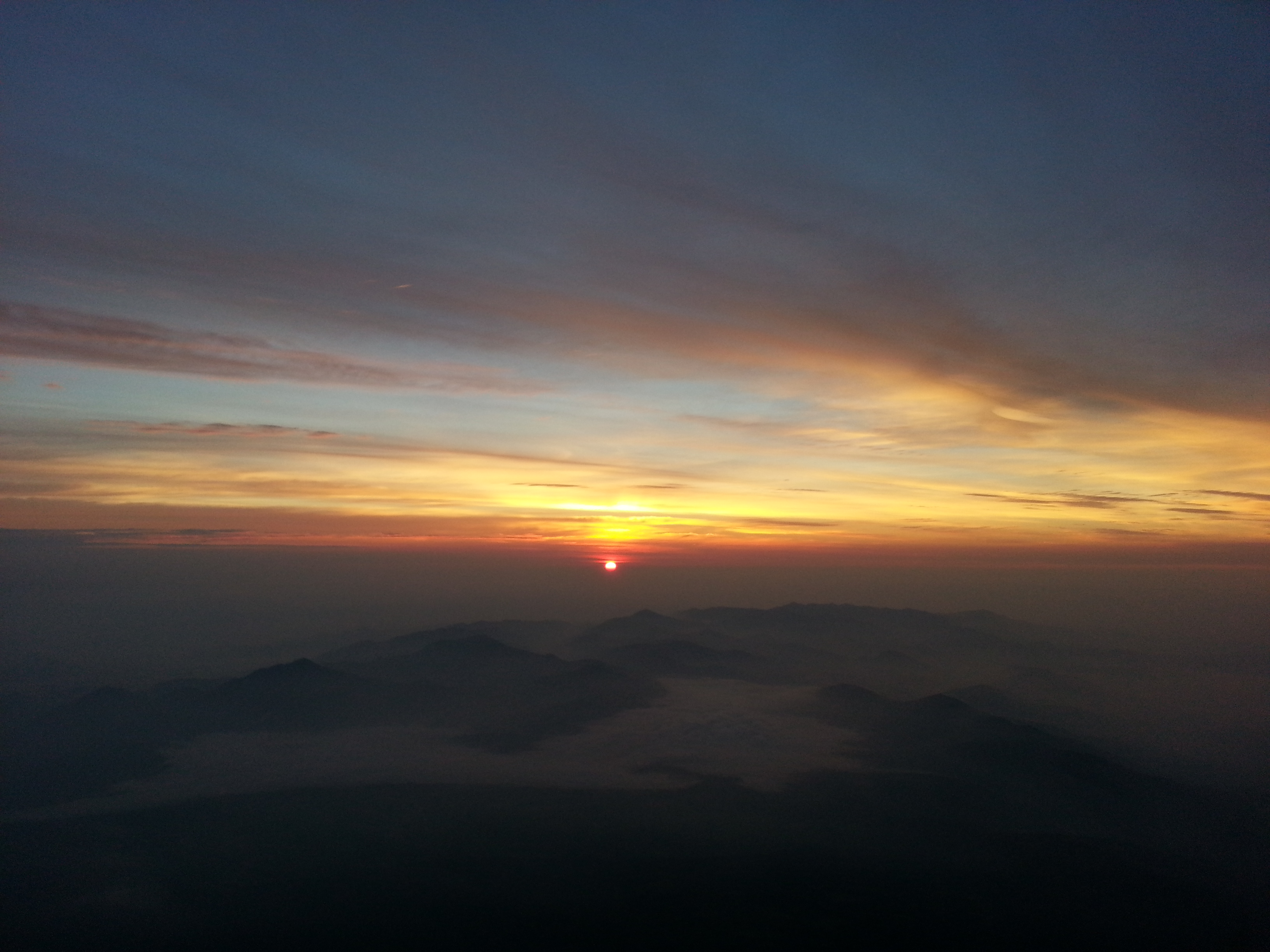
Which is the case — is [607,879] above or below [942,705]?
below

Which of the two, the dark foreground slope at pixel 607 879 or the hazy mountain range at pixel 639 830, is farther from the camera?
the hazy mountain range at pixel 639 830

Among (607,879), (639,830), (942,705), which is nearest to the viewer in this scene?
(607,879)

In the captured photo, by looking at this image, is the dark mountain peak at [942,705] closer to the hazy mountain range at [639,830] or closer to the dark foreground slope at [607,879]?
the hazy mountain range at [639,830]

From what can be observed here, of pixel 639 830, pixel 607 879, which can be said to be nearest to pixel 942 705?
pixel 639 830

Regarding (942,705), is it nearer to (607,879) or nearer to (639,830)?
(639,830)

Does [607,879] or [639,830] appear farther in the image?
[639,830]

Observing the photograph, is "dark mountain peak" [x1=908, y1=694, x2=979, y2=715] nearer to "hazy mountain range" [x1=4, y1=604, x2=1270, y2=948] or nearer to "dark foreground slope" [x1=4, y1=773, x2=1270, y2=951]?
"hazy mountain range" [x1=4, y1=604, x2=1270, y2=948]

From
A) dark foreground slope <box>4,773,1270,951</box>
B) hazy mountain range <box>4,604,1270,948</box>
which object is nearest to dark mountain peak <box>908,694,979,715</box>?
hazy mountain range <box>4,604,1270,948</box>

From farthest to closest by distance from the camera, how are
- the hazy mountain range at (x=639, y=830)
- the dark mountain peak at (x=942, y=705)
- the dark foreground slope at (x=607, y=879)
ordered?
1. the dark mountain peak at (x=942, y=705)
2. the hazy mountain range at (x=639, y=830)
3. the dark foreground slope at (x=607, y=879)

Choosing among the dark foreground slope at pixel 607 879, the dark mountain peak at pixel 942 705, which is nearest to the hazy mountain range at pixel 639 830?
the dark foreground slope at pixel 607 879
